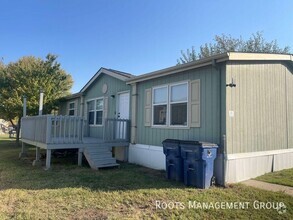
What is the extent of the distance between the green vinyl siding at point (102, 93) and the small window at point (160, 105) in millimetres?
1964

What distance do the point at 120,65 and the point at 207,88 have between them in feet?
48.4

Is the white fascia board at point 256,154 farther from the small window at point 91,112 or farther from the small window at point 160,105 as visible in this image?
the small window at point 91,112

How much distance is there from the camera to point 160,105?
8.28 meters

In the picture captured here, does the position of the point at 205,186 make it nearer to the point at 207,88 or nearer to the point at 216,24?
the point at 207,88

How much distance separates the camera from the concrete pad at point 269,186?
17.7ft

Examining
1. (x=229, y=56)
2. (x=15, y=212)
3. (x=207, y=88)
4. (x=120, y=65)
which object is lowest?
(x=15, y=212)

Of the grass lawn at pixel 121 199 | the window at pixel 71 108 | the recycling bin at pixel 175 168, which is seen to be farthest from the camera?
the window at pixel 71 108

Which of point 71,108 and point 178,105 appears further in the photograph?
point 71,108

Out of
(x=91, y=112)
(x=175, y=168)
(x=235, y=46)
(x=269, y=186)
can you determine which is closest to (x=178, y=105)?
(x=175, y=168)

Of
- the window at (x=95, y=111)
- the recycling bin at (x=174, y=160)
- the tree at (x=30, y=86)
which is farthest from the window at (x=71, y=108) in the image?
the recycling bin at (x=174, y=160)

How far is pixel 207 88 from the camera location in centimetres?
672

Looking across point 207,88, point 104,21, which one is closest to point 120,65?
point 104,21

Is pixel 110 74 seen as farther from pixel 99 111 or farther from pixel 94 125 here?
pixel 94 125

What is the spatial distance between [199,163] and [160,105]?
9.88ft
